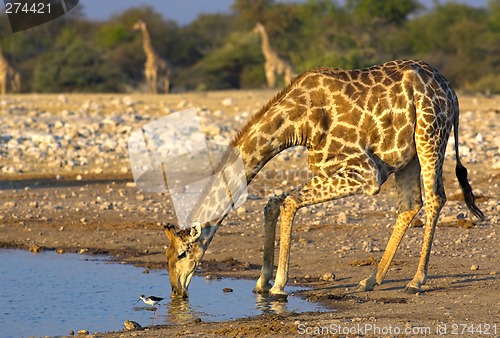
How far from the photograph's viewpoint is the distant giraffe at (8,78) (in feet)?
94.2

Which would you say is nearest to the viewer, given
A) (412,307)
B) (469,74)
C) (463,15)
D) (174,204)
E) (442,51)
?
(412,307)

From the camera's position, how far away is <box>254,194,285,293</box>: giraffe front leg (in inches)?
311

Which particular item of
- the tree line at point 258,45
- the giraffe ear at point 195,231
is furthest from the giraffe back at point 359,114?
the tree line at point 258,45

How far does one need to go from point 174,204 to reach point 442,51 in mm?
26029

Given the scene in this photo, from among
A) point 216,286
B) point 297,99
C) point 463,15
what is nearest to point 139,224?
point 216,286

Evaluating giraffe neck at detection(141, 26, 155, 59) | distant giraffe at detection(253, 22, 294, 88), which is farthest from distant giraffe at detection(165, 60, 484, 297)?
distant giraffe at detection(253, 22, 294, 88)

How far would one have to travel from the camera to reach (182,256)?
7668 mm

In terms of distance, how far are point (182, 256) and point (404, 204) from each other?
1899 millimetres

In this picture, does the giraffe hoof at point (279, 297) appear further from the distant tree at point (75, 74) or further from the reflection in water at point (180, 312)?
the distant tree at point (75, 74)

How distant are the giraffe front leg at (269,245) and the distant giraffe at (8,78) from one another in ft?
71.8

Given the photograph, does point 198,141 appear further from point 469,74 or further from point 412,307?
point 469,74

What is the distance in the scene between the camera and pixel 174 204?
1208 cm

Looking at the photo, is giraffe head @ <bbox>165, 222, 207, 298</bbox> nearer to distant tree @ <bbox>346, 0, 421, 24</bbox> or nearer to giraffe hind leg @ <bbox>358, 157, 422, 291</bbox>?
giraffe hind leg @ <bbox>358, 157, 422, 291</bbox>

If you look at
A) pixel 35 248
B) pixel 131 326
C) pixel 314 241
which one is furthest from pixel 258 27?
pixel 131 326
